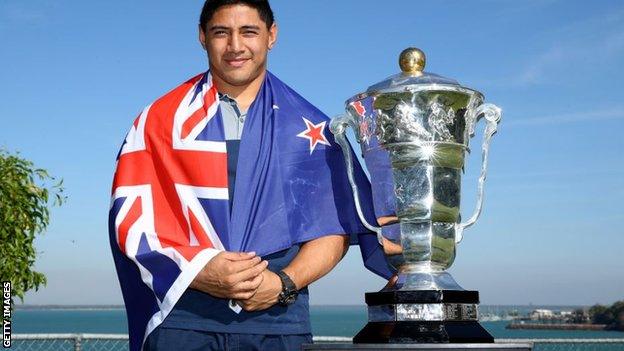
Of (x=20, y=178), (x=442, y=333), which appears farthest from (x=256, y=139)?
(x=20, y=178)

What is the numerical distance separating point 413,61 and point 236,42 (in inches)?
24.2

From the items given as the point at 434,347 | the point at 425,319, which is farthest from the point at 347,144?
the point at 434,347

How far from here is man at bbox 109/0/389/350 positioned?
8.69 feet

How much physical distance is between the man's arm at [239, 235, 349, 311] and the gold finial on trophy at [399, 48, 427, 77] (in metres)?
0.62

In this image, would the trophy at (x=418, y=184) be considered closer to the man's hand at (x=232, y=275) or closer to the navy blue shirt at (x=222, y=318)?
the navy blue shirt at (x=222, y=318)

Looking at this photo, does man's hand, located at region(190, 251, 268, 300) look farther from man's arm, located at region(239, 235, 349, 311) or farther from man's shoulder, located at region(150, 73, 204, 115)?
man's shoulder, located at region(150, 73, 204, 115)

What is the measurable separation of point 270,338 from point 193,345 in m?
0.25

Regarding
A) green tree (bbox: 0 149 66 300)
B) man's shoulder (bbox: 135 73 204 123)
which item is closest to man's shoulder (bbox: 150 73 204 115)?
man's shoulder (bbox: 135 73 204 123)

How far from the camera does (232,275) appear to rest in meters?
2.51

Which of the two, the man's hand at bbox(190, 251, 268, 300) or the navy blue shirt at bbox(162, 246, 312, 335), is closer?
the man's hand at bbox(190, 251, 268, 300)

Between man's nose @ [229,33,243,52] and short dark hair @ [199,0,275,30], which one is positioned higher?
short dark hair @ [199,0,275,30]

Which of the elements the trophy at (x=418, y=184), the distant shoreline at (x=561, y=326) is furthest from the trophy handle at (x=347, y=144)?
the distant shoreline at (x=561, y=326)

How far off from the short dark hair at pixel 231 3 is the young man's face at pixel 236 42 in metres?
0.01

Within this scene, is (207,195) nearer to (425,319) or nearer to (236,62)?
(236,62)
